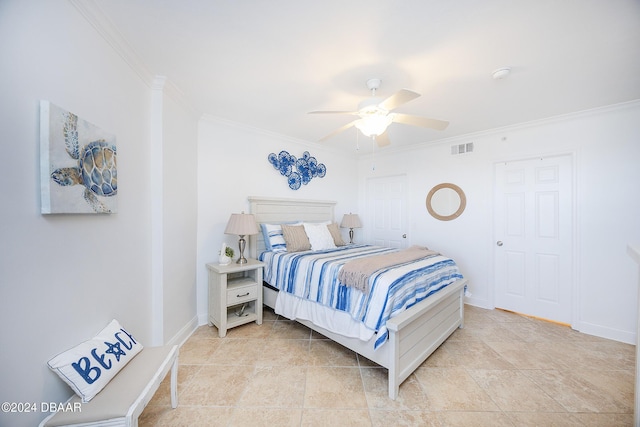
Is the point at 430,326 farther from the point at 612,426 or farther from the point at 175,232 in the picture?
the point at 175,232

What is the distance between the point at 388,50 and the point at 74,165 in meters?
2.05

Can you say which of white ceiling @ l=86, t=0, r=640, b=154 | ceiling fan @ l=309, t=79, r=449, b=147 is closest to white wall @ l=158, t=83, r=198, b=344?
white ceiling @ l=86, t=0, r=640, b=154

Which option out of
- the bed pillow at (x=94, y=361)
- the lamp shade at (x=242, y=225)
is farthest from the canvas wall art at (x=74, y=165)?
the lamp shade at (x=242, y=225)

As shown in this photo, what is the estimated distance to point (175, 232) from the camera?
2.35m

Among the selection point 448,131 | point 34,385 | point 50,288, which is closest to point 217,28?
point 50,288

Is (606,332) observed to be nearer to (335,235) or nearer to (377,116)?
(335,235)

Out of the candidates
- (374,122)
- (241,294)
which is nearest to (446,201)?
(374,122)

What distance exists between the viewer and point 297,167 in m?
3.90

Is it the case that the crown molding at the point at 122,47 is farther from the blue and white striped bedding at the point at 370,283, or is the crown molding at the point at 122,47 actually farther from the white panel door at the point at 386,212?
the white panel door at the point at 386,212

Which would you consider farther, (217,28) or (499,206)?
(499,206)

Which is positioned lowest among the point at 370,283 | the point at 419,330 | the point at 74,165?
the point at 419,330

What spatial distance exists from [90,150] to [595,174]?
462 centimetres

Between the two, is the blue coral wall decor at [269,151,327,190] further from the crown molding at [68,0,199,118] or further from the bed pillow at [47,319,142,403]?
the bed pillow at [47,319,142,403]

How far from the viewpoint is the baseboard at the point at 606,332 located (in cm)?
248
